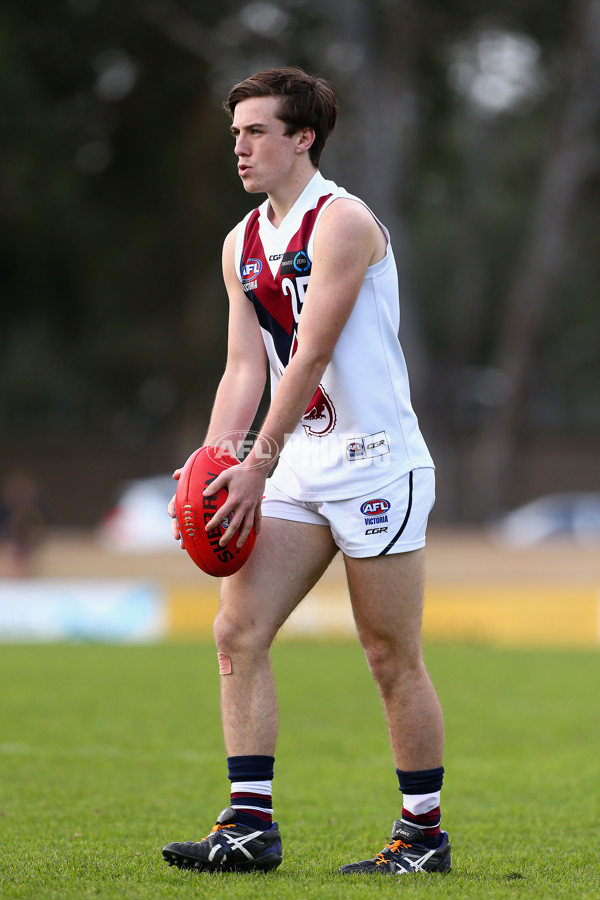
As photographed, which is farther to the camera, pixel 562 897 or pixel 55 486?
pixel 55 486

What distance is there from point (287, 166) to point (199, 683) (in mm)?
7967

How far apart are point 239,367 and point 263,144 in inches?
28.5

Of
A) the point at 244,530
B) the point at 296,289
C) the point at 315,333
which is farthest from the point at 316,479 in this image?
the point at 296,289

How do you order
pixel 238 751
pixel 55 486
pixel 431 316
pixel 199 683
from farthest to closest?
pixel 431 316
pixel 55 486
pixel 199 683
pixel 238 751

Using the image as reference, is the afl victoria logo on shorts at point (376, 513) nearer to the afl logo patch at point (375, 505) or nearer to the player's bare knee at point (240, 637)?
the afl logo patch at point (375, 505)

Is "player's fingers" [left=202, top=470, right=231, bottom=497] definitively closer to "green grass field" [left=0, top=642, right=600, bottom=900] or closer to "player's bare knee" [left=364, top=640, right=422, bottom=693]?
"player's bare knee" [left=364, top=640, right=422, bottom=693]

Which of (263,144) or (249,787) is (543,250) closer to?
(263,144)

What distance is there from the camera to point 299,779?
263 inches

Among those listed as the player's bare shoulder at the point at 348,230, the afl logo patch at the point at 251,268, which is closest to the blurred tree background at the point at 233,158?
the afl logo patch at the point at 251,268

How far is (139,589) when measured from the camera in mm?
17016

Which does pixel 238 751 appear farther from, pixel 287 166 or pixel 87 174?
pixel 87 174

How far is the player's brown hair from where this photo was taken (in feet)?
13.4

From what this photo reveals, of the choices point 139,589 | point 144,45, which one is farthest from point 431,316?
point 139,589

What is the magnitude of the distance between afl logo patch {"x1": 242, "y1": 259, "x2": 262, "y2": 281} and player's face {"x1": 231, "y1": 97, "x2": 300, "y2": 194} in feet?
0.74
